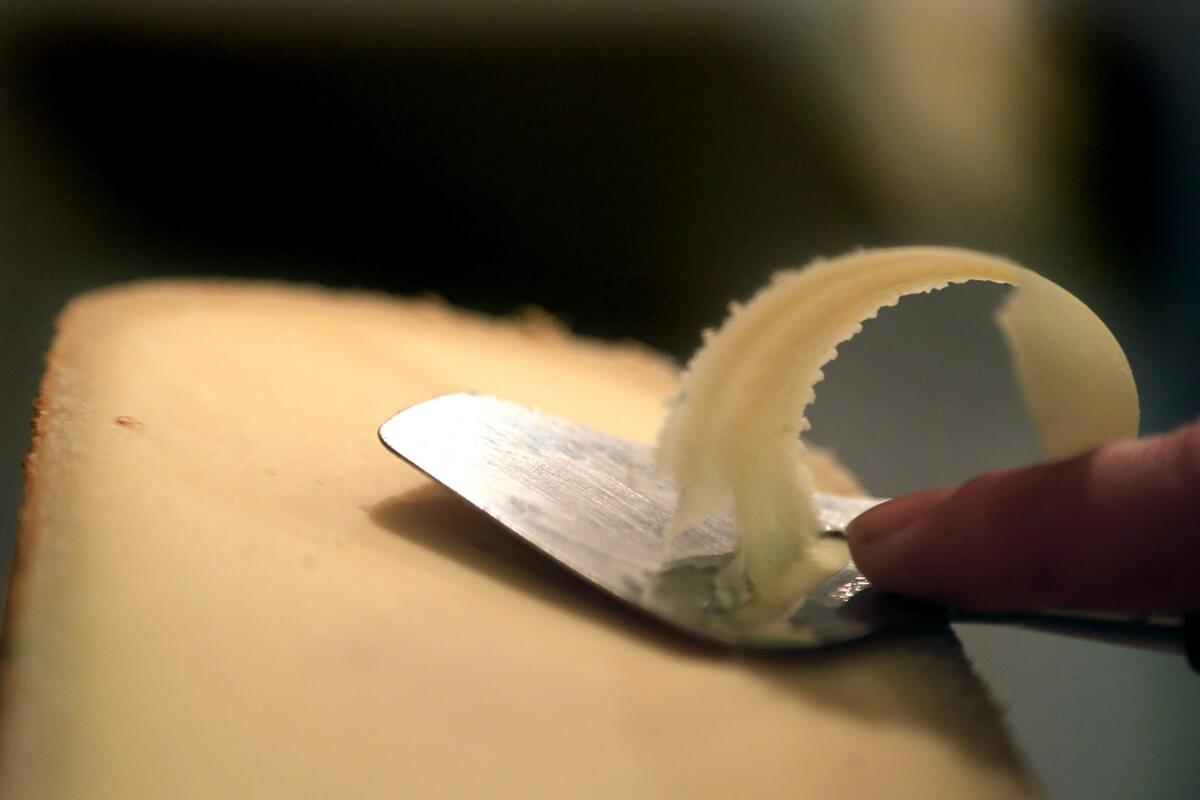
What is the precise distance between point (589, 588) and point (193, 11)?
3.52 ft

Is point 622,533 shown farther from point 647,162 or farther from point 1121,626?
point 647,162

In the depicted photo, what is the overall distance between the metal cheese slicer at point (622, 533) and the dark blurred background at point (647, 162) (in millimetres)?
443

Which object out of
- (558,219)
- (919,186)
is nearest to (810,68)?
(919,186)

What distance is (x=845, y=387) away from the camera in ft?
3.60

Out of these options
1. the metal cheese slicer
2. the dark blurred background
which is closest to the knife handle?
the metal cheese slicer

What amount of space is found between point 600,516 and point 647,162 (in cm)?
86

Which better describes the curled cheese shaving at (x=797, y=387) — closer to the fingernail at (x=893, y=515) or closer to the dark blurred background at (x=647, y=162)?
the fingernail at (x=893, y=515)

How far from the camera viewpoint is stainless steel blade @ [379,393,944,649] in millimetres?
509

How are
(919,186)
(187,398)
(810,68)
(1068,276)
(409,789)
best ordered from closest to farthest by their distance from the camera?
(409,789) → (187,398) → (1068,276) → (919,186) → (810,68)

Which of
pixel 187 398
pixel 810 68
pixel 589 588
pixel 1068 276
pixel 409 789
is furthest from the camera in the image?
pixel 810 68

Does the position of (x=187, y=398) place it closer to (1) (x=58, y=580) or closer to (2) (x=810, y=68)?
(1) (x=58, y=580)

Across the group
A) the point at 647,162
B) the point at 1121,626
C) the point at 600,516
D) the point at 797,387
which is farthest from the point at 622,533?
the point at 647,162

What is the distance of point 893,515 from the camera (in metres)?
0.55

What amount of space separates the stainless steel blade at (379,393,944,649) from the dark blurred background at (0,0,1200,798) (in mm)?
441
